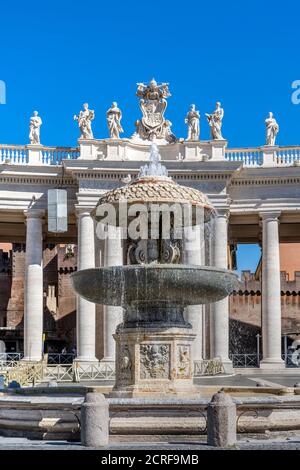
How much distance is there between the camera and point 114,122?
5169cm

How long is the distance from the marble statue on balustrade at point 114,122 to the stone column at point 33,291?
6078mm

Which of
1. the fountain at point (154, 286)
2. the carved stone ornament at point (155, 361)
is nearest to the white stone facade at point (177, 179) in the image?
the fountain at point (154, 286)

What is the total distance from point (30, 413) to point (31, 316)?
32.3 meters

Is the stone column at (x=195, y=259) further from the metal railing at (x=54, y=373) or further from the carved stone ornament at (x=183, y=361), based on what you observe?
the carved stone ornament at (x=183, y=361)

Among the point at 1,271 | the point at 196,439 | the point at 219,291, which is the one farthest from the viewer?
the point at 1,271

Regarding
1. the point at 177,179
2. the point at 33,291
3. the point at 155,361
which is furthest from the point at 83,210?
the point at 155,361

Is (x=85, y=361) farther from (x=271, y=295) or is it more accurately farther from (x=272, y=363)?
(x=271, y=295)

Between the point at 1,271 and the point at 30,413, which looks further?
the point at 1,271

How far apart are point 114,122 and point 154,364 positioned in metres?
33.0

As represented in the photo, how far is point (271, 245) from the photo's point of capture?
50.9 metres

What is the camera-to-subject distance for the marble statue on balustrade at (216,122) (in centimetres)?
5184

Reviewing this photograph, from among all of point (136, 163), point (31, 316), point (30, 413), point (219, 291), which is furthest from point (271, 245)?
point (30, 413)

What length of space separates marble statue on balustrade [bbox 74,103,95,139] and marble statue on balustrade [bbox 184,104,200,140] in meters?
5.60
